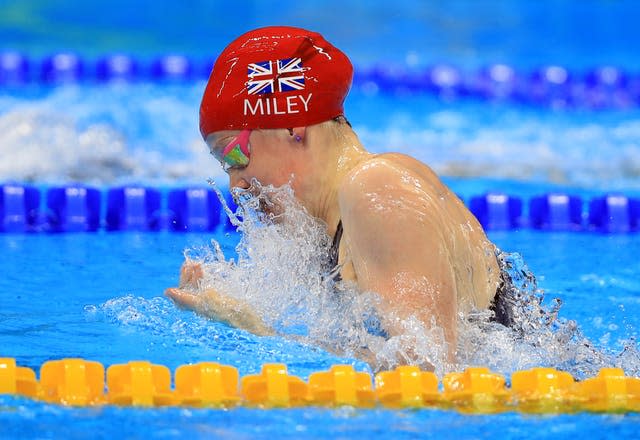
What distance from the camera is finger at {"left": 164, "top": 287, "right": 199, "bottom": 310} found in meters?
2.60

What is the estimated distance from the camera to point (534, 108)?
8.14 meters

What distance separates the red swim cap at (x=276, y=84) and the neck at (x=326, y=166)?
0.17ft

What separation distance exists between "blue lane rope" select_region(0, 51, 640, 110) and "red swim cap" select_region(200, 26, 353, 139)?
5920mm

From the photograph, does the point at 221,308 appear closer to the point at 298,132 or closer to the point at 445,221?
the point at 298,132

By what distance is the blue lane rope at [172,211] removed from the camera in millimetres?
4930

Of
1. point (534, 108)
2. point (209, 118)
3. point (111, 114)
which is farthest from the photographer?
point (534, 108)

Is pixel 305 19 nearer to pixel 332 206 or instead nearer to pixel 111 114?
pixel 111 114

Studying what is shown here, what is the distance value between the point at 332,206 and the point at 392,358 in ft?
1.29

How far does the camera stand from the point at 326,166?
245cm

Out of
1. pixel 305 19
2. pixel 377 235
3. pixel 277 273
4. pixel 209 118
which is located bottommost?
pixel 277 273

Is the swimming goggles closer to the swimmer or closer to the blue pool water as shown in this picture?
the swimmer

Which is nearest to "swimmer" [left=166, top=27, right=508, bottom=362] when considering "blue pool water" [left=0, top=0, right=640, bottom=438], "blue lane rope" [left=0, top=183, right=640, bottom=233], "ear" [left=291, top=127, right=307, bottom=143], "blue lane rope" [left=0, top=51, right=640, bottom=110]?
"ear" [left=291, top=127, right=307, bottom=143]

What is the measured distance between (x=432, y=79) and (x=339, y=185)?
Answer: 633cm

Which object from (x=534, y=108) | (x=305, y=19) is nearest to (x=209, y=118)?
(x=534, y=108)
